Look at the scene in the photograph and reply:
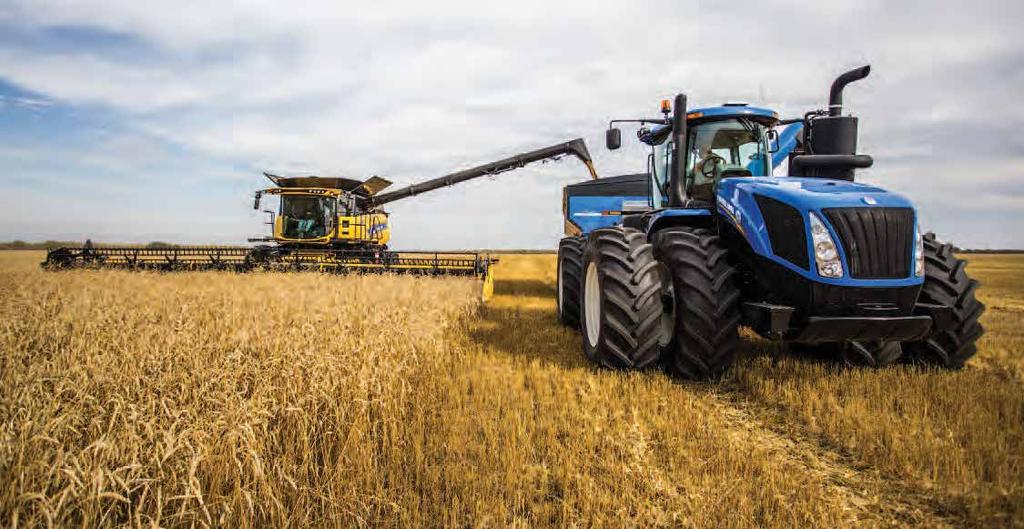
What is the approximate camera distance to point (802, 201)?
12.8 feet

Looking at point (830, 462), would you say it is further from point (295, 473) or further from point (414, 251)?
point (414, 251)

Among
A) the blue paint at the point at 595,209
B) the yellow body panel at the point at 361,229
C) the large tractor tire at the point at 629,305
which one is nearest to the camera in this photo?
the large tractor tire at the point at 629,305

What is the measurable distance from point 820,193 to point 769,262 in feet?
2.04

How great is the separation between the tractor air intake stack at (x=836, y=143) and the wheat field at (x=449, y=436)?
6.00ft

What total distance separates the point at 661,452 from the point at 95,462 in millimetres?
2707

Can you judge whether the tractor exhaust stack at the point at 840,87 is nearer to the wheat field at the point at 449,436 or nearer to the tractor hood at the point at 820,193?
the tractor hood at the point at 820,193

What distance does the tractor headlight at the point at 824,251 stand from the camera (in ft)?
12.6

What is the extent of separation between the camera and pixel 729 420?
3.70 m

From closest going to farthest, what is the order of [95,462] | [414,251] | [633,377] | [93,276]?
[95,462] < [633,377] < [93,276] < [414,251]

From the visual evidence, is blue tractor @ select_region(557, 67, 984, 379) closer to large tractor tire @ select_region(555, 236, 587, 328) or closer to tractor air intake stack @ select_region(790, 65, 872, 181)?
tractor air intake stack @ select_region(790, 65, 872, 181)

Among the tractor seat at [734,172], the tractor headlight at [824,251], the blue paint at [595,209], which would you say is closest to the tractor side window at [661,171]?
the tractor seat at [734,172]

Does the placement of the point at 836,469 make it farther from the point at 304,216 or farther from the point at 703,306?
the point at 304,216

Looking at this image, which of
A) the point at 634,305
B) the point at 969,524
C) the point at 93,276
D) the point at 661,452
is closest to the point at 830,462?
the point at 969,524

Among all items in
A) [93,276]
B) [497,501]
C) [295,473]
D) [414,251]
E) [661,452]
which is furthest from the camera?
[414,251]
